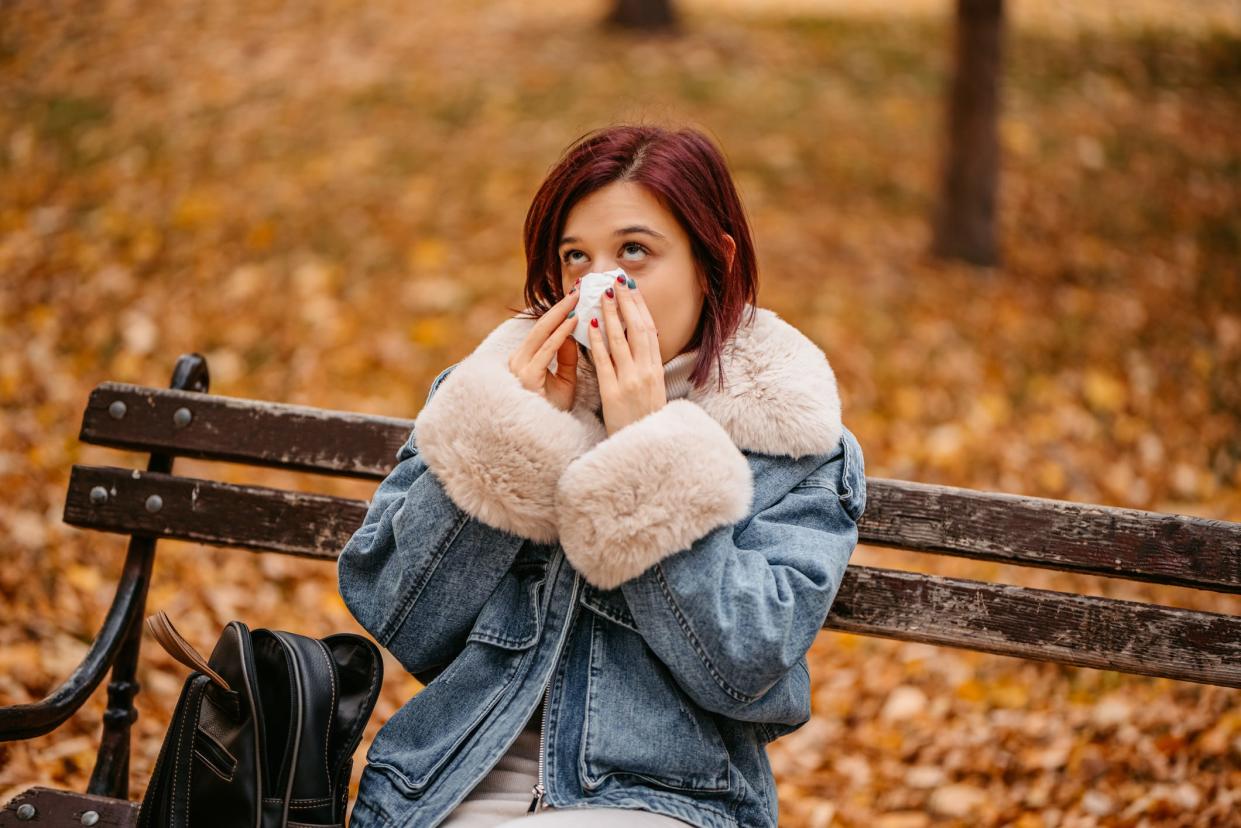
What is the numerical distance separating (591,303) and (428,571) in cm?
61

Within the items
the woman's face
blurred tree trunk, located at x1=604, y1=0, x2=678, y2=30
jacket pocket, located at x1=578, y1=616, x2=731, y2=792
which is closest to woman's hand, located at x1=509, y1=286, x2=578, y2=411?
the woman's face

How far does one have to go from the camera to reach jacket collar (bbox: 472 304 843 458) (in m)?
2.07

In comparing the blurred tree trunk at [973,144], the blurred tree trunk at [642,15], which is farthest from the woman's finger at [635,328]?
the blurred tree trunk at [642,15]

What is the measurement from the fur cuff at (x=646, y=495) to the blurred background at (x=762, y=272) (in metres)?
0.79

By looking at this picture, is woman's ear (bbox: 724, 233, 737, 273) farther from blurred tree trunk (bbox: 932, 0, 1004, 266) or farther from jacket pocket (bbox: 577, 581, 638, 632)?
blurred tree trunk (bbox: 932, 0, 1004, 266)

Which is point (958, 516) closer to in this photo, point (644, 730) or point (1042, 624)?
point (1042, 624)

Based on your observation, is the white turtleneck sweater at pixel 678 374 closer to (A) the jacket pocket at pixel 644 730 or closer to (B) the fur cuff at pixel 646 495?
(B) the fur cuff at pixel 646 495

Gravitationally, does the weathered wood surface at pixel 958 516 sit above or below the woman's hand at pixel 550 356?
below

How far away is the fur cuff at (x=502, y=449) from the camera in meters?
1.98

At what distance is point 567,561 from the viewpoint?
212cm

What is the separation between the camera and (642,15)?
9.34 m

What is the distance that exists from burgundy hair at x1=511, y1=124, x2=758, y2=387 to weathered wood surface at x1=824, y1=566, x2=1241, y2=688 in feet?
2.39

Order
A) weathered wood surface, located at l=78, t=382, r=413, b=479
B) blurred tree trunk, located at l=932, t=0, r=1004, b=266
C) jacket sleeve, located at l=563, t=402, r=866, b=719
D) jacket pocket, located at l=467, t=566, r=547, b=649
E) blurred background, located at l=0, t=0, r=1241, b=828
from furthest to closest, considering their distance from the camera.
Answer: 1. blurred tree trunk, located at l=932, t=0, r=1004, b=266
2. blurred background, located at l=0, t=0, r=1241, b=828
3. weathered wood surface, located at l=78, t=382, r=413, b=479
4. jacket pocket, located at l=467, t=566, r=547, b=649
5. jacket sleeve, located at l=563, t=402, r=866, b=719

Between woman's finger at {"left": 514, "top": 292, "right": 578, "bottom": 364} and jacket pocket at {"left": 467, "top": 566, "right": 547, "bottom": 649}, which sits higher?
woman's finger at {"left": 514, "top": 292, "right": 578, "bottom": 364}
